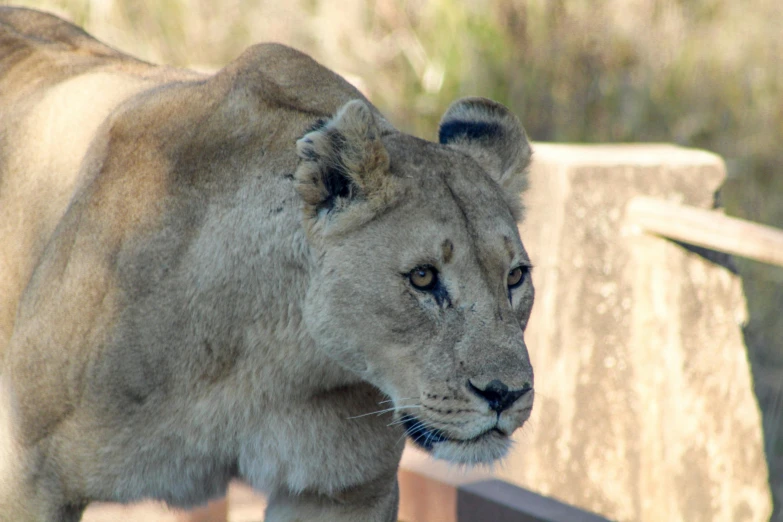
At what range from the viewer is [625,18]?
930cm

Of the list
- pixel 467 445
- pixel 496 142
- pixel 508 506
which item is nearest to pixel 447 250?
pixel 467 445

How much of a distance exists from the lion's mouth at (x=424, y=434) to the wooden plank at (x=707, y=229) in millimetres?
2189

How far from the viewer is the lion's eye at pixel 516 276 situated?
2795 mm

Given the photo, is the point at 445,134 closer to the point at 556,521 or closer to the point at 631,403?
the point at 556,521

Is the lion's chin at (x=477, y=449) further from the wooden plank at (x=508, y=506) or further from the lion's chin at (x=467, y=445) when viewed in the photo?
the wooden plank at (x=508, y=506)

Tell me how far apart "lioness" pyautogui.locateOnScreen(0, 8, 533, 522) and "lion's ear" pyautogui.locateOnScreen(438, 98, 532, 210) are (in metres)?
0.02

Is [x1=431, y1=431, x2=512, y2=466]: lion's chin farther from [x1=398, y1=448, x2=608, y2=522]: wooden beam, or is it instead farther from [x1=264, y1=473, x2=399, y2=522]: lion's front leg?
[x1=398, y1=448, x2=608, y2=522]: wooden beam

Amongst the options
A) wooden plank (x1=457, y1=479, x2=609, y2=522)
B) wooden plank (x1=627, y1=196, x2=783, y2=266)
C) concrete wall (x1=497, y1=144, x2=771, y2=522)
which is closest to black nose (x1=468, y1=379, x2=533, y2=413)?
wooden plank (x1=457, y1=479, x2=609, y2=522)

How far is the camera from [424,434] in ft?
8.97

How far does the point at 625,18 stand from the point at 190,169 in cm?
711

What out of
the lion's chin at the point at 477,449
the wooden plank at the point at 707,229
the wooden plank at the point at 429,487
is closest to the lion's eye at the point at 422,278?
the lion's chin at the point at 477,449

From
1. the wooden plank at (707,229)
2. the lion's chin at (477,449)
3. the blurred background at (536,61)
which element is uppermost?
the blurred background at (536,61)

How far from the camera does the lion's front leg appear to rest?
3104mm

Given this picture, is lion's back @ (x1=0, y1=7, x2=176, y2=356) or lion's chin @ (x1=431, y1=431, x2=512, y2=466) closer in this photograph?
lion's chin @ (x1=431, y1=431, x2=512, y2=466)
